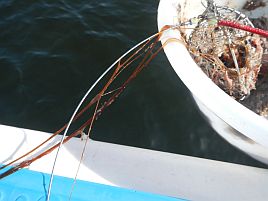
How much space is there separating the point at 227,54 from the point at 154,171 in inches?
48.7

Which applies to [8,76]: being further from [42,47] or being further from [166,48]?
[166,48]

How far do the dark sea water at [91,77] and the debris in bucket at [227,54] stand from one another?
0.30 m

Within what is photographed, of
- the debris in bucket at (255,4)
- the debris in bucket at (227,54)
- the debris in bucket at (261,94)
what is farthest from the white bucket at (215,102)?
the debris in bucket at (255,4)

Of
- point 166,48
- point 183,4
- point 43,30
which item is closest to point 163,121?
point 166,48

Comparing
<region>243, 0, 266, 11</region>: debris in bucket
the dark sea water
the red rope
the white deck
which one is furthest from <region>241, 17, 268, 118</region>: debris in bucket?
the white deck

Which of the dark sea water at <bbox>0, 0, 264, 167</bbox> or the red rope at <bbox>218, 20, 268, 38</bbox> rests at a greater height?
the red rope at <bbox>218, 20, 268, 38</bbox>

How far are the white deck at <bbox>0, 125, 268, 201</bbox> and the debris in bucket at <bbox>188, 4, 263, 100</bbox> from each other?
2.73ft

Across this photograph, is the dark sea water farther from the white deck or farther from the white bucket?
the white deck

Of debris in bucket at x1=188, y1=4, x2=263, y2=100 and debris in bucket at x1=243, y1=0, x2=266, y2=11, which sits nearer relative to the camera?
debris in bucket at x1=188, y1=4, x2=263, y2=100

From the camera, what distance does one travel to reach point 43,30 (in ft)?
10.1

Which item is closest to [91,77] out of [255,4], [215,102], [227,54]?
[227,54]

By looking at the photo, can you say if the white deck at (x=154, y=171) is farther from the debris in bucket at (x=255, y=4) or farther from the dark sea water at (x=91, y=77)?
the debris in bucket at (x=255, y=4)

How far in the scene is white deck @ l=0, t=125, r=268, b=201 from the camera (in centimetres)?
146

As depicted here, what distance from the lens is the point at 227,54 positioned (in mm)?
2410
